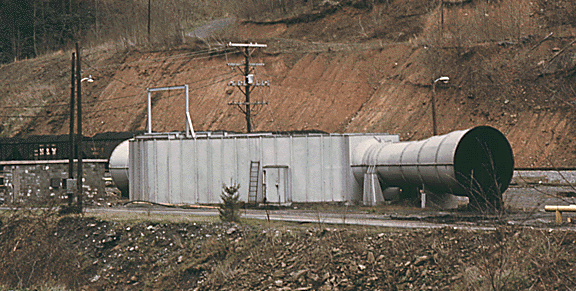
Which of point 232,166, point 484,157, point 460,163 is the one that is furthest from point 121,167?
point 484,157

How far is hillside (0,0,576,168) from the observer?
4597 centimetres

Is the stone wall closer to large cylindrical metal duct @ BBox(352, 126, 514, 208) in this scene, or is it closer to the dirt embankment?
the dirt embankment

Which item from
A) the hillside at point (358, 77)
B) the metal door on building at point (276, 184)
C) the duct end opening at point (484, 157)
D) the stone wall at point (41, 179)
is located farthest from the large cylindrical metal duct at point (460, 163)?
the stone wall at point (41, 179)

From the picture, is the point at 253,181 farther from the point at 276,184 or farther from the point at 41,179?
the point at 41,179

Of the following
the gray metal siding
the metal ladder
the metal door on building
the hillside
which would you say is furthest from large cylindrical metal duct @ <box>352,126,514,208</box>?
the hillside

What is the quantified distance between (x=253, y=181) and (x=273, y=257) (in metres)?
13.0

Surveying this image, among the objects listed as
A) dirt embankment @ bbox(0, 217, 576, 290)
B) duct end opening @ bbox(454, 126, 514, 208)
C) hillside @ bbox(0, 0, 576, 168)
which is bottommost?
dirt embankment @ bbox(0, 217, 576, 290)

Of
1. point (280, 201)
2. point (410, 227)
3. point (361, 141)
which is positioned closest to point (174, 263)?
point (410, 227)

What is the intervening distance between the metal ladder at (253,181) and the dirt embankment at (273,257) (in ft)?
27.3

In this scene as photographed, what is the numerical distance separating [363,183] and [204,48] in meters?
42.9

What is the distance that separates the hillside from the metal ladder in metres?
17.3

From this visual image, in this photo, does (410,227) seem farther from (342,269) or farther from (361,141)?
A: (361,141)

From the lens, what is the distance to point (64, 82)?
254 feet

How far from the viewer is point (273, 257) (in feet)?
61.8
